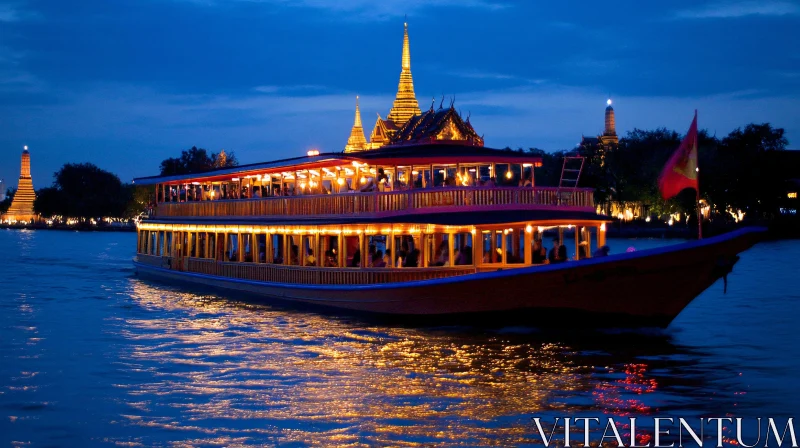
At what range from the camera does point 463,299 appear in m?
19.3

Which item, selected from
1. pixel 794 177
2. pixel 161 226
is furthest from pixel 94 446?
pixel 794 177

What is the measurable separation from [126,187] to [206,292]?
12501cm

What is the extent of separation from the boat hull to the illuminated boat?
25 mm

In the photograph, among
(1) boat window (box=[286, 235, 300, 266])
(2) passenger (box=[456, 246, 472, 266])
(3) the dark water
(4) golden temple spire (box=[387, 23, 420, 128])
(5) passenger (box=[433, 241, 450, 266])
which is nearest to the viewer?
(3) the dark water

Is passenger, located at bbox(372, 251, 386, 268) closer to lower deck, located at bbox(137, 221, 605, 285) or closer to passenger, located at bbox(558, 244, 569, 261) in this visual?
lower deck, located at bbox(137, 221, 605, 285)

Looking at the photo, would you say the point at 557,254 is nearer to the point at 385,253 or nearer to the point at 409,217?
Result: the point at 409,217

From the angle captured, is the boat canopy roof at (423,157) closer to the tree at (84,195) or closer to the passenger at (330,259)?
the passenger at (330,259)

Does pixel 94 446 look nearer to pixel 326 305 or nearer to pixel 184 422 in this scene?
pixel 184 422

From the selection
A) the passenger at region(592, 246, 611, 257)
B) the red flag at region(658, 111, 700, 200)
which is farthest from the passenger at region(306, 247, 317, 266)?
the red flag at region(658, 111, 700, 200)

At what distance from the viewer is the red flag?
17344 mm

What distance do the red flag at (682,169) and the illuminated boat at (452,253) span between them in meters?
1.09

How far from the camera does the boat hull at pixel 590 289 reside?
17656mm

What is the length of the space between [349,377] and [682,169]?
6994 millimetres

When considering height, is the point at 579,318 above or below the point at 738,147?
below
